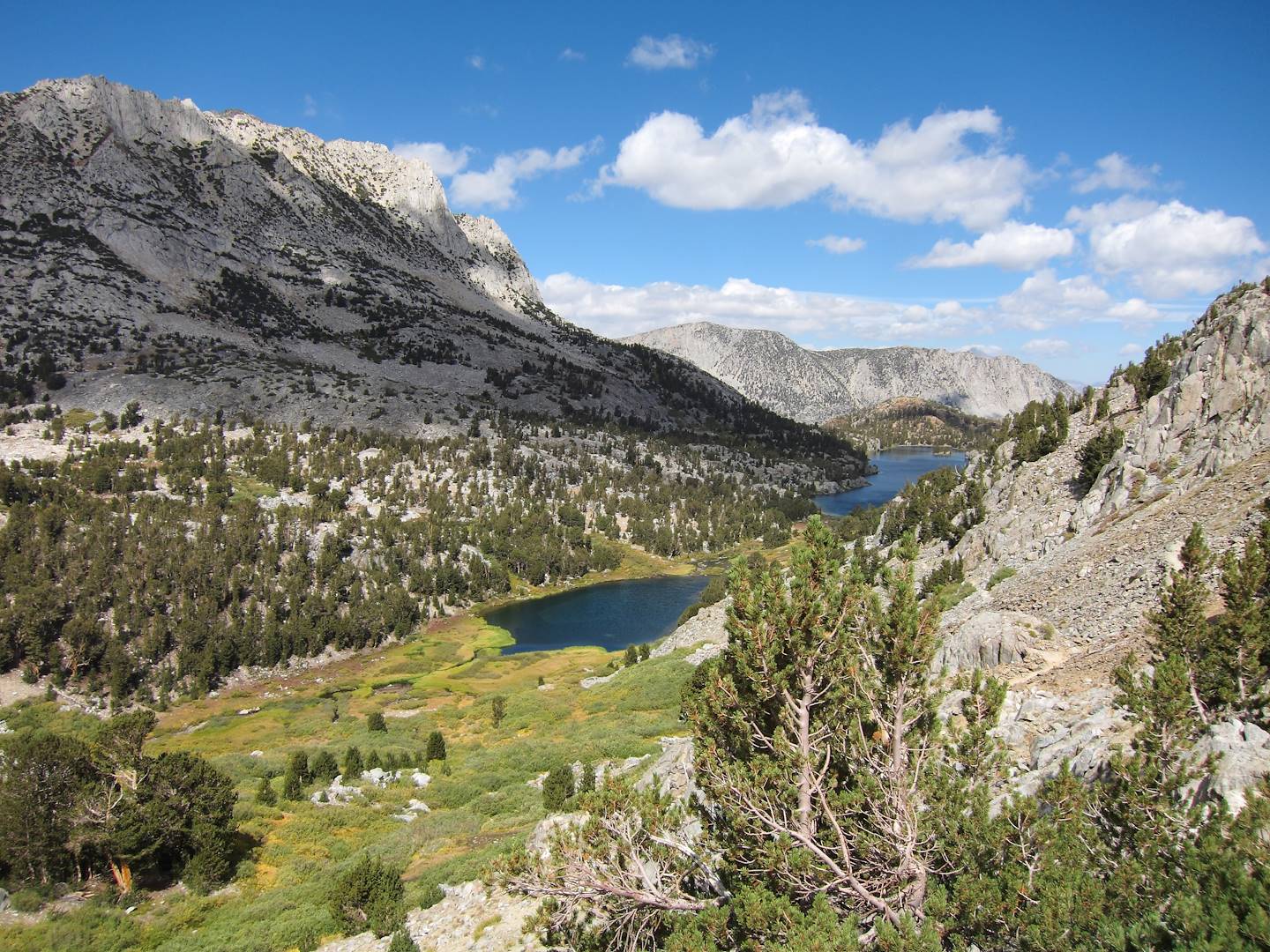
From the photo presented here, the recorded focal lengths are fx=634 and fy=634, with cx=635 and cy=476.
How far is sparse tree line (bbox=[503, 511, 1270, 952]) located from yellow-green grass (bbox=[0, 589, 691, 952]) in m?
9.15

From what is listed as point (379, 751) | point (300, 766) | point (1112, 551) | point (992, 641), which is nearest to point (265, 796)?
point (300, 766)

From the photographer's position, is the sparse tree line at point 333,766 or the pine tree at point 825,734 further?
the sparse tree line at point 333,766

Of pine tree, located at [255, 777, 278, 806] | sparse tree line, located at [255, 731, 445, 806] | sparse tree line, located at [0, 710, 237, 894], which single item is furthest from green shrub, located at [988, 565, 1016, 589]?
Answer: pine tree, located at [255, 777, 278, 806]

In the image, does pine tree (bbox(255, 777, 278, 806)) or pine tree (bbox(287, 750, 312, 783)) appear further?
pine tree (bbox(287, 750, 312, 783))

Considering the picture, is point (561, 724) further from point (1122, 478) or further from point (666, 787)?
point (1122, 478)

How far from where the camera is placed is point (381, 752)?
43.2 metres

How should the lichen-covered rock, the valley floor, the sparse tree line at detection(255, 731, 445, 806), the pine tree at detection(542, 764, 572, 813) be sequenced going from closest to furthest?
the valley floor < the lichen-covered rock < the pine tree at detection(542, 764, 572, 813) < the sparse tree line at detection(255, 731, 445, 806)

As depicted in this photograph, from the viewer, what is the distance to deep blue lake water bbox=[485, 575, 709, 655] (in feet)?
303

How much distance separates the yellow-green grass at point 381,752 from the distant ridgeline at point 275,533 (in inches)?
354

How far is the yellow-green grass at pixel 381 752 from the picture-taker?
848 inches

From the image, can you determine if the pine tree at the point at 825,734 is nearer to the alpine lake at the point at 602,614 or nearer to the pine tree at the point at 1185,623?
the pine tree at the point at 1185,623

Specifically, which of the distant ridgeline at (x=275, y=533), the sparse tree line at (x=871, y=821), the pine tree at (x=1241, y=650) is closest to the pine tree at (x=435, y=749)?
the sparse tree line at (x=871, y=821)

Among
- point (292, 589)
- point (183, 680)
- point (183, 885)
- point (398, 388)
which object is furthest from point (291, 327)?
point (183, 885)

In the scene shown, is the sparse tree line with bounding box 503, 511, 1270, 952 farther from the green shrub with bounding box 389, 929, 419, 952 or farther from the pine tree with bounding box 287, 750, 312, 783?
the pine tree with bounding box 287, 750, 312, 783
